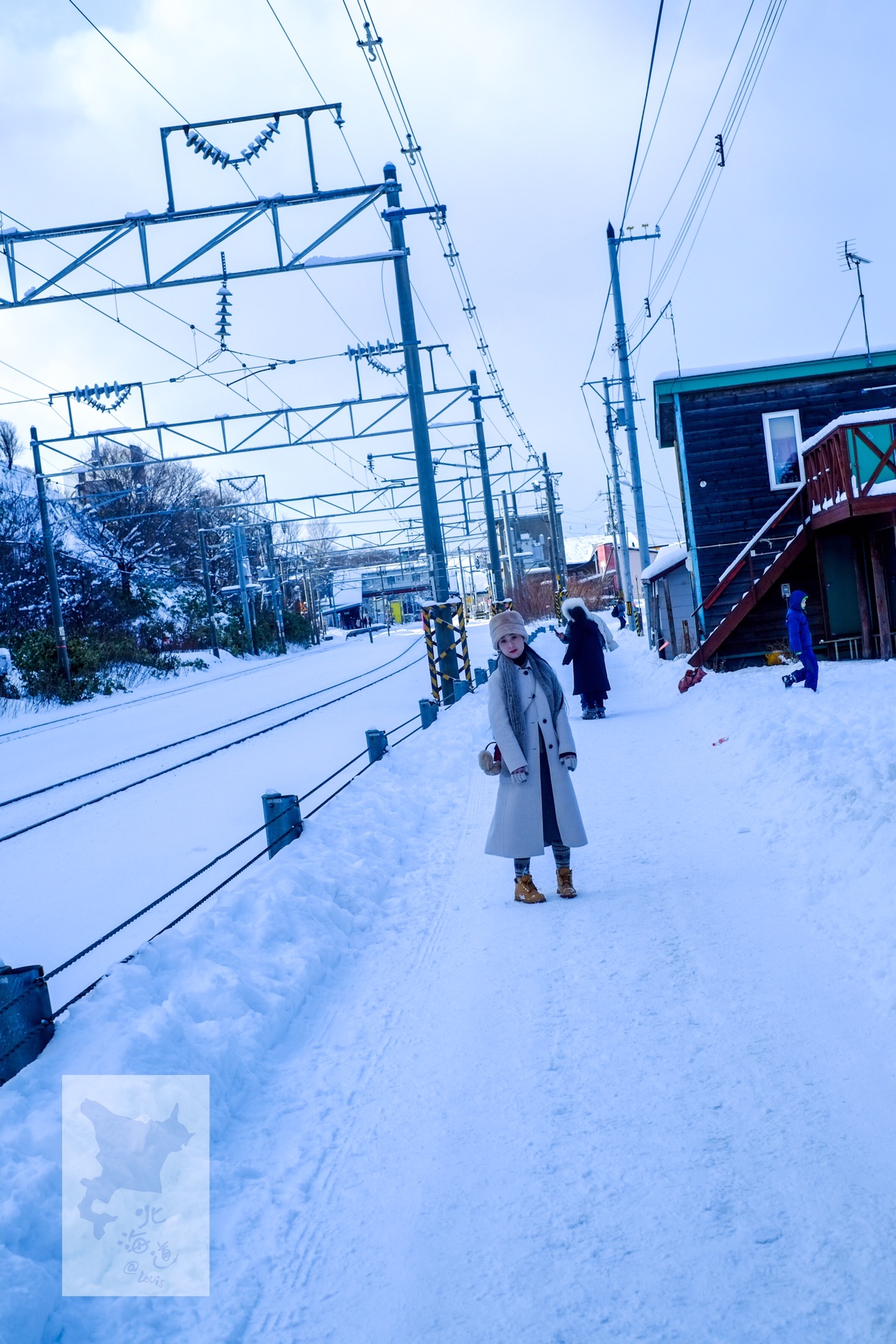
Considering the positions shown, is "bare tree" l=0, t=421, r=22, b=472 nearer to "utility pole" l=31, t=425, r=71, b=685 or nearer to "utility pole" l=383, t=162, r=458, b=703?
"utility pole" l=31, t=425, r=71, b=685

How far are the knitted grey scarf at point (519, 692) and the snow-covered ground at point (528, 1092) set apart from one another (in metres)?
1.12

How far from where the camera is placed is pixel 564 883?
679 cm

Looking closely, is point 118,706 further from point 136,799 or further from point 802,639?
point 802,639

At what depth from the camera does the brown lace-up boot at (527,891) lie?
673 cm

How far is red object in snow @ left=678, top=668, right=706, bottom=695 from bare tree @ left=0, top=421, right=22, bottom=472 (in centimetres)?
4618

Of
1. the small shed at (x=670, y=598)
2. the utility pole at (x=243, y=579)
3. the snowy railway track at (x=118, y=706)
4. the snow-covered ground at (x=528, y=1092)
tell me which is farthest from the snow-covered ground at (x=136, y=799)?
the utility pole at (x=243, y=579)

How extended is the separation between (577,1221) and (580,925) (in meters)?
2.94

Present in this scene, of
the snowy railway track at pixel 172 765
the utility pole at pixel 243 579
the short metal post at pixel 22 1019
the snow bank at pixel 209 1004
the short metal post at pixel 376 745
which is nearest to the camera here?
the snow bank at pixel 209 1004

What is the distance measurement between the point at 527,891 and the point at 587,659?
348 inches

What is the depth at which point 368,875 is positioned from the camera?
7.52 meters

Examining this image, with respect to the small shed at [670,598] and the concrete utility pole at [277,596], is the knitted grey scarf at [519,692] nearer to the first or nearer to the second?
the small shed at [670,598]

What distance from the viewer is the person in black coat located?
1522 centimetres

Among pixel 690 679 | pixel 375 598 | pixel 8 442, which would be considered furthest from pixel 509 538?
pixel 375 598

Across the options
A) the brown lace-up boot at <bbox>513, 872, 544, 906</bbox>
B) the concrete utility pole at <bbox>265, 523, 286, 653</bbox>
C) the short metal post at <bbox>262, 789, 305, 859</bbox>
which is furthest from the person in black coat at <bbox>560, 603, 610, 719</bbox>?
the concrete utility pole at <bbox>265, 523, 286, 653</bbox>
